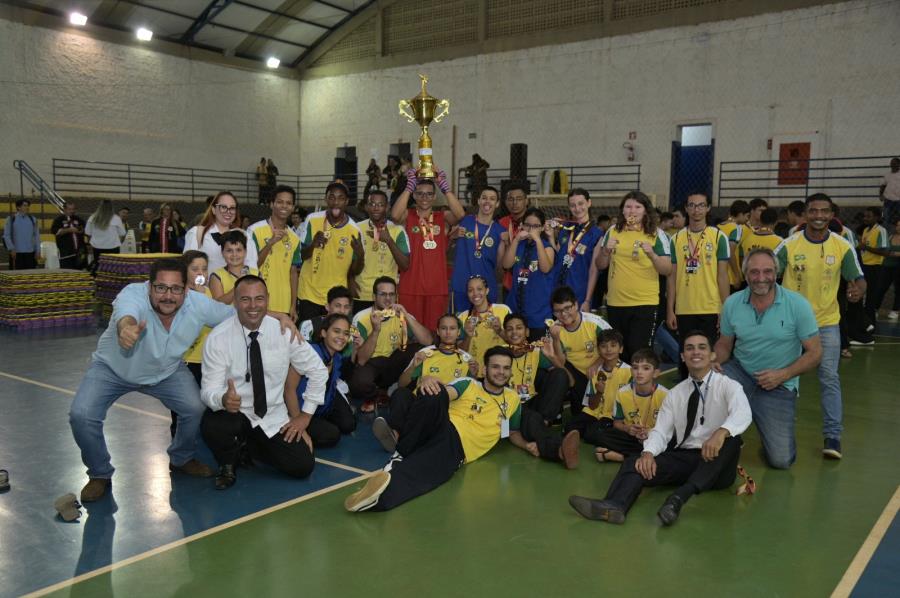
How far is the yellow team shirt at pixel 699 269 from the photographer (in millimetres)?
6906

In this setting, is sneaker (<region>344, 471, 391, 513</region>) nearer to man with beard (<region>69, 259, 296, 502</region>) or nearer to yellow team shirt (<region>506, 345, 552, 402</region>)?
man with beard (<region>69, 259, 296, 502</region>)

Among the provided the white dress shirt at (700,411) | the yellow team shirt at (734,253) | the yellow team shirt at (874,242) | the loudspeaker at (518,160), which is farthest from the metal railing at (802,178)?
→ the white dress shirt at (700,411)

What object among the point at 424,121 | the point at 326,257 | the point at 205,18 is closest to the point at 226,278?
the point at 326,257

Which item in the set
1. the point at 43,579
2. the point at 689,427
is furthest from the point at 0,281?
the point at 689,427

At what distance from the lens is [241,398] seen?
479cm

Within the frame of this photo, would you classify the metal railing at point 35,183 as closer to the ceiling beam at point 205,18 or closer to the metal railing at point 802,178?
the ceiling beam at point 205,18

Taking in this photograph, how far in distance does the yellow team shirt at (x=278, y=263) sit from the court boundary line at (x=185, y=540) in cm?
231

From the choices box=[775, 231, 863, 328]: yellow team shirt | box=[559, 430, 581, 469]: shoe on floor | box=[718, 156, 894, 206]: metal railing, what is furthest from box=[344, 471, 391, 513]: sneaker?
box=[718, 156, 894, 206]: metal railing

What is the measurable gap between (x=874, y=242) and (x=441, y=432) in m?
9.98

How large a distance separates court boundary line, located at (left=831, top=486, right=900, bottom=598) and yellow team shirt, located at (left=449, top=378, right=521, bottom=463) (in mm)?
2368

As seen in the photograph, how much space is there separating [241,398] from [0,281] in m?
9.10

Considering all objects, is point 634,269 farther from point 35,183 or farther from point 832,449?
point 35,183

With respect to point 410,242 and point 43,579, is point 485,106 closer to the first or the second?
point 410,242

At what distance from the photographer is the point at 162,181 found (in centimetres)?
2528
